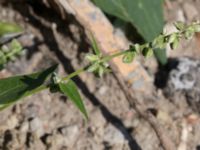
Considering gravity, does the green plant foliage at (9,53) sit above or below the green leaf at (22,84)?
above

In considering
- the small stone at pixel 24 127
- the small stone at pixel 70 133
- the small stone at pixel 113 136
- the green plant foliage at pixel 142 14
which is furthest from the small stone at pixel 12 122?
the green plant foliage at pixel 142 14

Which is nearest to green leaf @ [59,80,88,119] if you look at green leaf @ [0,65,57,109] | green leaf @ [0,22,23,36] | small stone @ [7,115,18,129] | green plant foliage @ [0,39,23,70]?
green leaf @ [0,65,57,109]

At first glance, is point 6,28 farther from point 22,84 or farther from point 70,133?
point 22,84

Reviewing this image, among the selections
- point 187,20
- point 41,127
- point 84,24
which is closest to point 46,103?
point 41,127

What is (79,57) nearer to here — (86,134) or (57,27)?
(57,27)

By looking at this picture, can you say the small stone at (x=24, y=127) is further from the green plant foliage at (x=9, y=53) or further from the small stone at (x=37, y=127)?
the green plant foliage at (x=9, y=53)

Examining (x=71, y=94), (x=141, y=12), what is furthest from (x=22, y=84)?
(x=141, y=12)

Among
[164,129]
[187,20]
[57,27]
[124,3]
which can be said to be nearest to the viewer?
[164,129]

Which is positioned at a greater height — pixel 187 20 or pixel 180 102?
pixel 187 20
